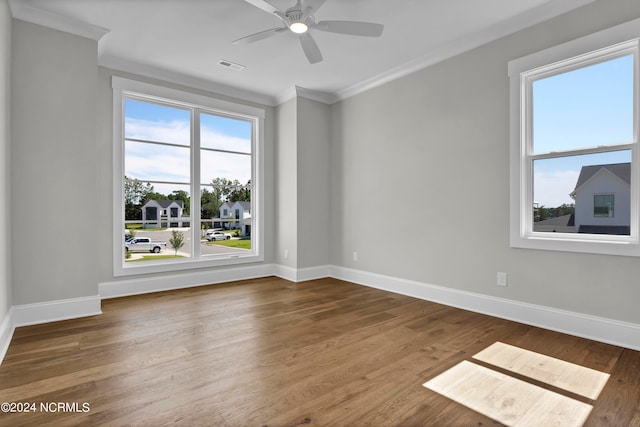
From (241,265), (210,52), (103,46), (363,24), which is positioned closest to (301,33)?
(363,24)

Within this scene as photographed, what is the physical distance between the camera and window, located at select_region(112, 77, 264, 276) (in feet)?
13.3

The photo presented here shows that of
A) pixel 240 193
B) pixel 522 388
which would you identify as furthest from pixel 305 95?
pixel 522 388

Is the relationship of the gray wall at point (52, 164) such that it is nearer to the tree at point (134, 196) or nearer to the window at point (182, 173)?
the window at point (182, 173)

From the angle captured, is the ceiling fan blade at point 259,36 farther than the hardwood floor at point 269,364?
Yes

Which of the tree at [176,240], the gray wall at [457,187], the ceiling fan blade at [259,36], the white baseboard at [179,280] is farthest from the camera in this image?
the tree at [176,240]

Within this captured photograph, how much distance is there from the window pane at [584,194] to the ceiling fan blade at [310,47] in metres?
2.22

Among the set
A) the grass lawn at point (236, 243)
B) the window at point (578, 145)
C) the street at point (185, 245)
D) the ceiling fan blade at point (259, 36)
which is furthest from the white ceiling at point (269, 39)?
the grass lawn at point (236, 243)

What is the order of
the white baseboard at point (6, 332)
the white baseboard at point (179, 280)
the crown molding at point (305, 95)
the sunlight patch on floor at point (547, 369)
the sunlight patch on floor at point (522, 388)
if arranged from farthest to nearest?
the crown molding at point (305, 95), the white baseboard at point (179, 280), the white baseboard at point (6, 332), the sunlight patch on floor at point (547, 369), the sunlight patch on floor at point (522, 388)

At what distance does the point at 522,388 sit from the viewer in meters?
1.88

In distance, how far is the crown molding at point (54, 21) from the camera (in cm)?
283

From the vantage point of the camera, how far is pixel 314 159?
5043 mm

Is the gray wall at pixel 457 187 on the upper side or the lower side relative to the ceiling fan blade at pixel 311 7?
lower

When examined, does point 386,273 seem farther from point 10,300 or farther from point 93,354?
point 10,300

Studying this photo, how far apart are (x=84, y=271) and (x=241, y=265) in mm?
2079
